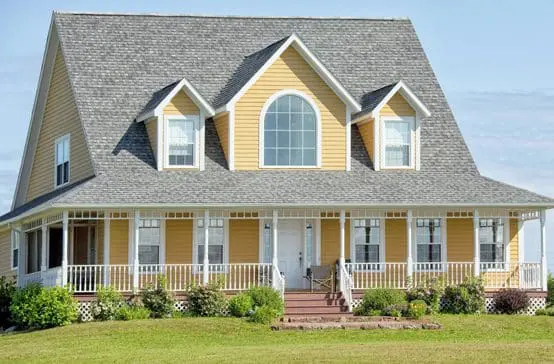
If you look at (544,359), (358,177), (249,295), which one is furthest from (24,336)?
(544,359)

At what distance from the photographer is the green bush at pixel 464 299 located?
150 ft

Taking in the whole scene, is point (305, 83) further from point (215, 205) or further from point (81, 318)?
point (81, 318)

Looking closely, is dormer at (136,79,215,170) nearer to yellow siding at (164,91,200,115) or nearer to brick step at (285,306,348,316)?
yellow siding at (164,91,200,115)

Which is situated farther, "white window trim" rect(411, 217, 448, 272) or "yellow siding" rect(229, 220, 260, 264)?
"white window trim" rect(411, 217, 448, 272)

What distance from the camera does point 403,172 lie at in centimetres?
4878

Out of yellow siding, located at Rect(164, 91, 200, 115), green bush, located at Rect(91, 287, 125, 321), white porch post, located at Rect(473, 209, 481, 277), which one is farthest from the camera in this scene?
yellow siding, located at Rect(164, 91, 200, 115)

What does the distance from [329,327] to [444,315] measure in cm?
473

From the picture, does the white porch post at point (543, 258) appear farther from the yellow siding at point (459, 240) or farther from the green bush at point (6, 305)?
the green bush at point (6, 305)

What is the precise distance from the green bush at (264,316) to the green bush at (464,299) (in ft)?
20.0

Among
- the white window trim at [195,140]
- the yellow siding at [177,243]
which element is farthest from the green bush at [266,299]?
the white window trim at [195,140]

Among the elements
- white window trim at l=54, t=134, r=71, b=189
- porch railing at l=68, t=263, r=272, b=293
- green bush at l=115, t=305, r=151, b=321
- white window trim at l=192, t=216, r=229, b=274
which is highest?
white window trim at l=54, t=134, r=71, b=189

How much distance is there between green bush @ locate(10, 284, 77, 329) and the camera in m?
43.2

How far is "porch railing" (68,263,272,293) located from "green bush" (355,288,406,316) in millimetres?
3256

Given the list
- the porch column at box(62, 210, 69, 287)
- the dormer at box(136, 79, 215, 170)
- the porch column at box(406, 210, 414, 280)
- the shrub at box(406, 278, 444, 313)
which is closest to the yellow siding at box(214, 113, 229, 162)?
the dormer at box(136, 79, 215, 170)
